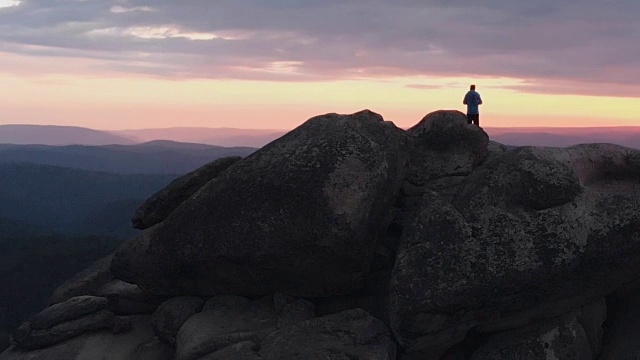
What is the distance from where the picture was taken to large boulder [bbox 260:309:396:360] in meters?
14.9

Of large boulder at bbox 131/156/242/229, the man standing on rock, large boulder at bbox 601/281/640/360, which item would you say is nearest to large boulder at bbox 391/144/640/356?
large boulder at bbox 601/281/640/360

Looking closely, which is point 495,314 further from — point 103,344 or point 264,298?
point 103,344

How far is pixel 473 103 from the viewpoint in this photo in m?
24.4

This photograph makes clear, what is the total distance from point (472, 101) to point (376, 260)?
9586 millimetres

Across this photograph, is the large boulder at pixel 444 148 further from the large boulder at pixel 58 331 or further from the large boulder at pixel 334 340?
the large boulder at pixel 58 331

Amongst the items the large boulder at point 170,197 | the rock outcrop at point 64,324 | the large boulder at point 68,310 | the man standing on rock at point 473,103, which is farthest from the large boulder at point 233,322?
the man standing on rock at point 473,103

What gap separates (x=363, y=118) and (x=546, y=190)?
6050 mm

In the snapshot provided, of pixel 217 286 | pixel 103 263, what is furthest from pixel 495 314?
pixel 103 263

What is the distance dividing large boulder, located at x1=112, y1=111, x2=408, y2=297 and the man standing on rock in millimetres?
6409

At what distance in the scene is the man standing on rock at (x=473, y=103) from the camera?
24281mm

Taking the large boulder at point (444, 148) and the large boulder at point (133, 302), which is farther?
the large boulder at point (133, 302)

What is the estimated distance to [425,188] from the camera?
19.6m

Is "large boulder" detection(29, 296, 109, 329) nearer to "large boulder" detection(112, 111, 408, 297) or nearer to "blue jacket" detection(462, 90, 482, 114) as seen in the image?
"large boulder" detection(112, 111, 408, 297)

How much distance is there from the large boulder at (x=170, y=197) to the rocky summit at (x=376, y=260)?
8 centimetres
